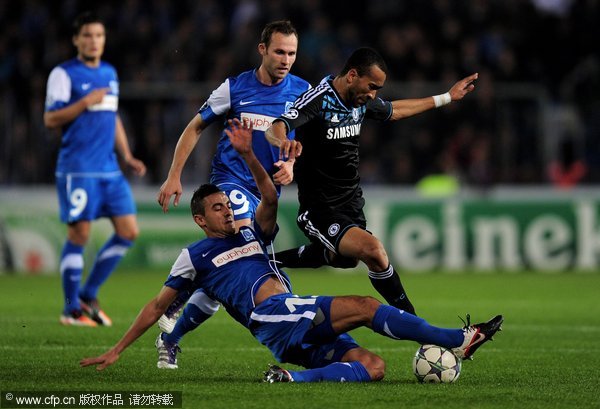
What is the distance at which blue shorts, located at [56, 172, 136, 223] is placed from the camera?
423 inches

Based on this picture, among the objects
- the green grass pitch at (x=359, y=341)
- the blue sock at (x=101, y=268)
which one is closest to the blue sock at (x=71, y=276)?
the blue sock at (x=101, y=268)

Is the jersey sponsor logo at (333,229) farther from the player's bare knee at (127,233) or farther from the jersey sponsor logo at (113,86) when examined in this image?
the jersey sponsor logo at (113,86)

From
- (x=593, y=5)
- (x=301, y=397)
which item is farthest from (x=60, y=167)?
(x=593, y=5)

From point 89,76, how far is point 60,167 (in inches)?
34.1

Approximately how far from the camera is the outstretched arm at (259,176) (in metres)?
6.84

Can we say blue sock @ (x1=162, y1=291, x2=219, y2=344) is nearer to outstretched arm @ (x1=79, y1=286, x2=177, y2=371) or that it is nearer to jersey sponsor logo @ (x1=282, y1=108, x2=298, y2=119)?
outstretched arm @ (x1=79, y1=286, x2=177, y2=371)

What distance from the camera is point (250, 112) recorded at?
27.9 feet

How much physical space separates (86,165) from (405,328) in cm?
485

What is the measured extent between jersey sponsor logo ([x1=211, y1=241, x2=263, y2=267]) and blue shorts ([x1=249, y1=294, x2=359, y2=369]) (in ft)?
1.29

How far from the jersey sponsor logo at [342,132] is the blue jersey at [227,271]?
1051 millimetres

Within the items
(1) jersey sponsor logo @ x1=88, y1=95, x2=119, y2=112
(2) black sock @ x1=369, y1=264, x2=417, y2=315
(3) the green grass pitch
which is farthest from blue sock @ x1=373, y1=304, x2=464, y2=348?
(1) jersey sponsor logo @ x1=88, y1=95, x2=119, y2=112

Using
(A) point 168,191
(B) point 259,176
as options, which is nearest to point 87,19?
(A) point 168,191

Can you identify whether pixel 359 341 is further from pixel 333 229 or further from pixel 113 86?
pixel 113 86

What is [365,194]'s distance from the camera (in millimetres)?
17672
